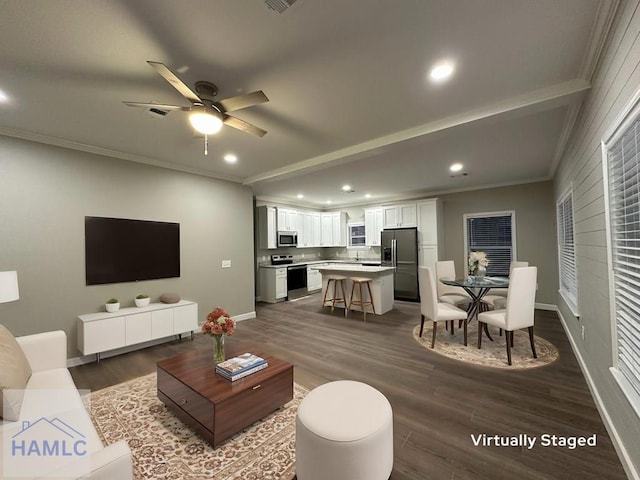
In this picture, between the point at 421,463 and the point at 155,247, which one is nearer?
the point at 421,463

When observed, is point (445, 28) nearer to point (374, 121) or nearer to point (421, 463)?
point (374, 121)

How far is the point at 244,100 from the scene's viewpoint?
2.09 meters

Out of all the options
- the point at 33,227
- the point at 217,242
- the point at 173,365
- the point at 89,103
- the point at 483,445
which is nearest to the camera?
the point at 483,445

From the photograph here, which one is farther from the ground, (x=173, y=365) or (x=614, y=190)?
(x=614, y=190)

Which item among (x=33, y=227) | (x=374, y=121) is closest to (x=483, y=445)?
(x=374, y=121)

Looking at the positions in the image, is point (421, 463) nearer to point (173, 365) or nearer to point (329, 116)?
point (173, 365)

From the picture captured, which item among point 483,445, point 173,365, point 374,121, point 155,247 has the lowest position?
point 483,445

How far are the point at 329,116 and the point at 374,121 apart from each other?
51cm

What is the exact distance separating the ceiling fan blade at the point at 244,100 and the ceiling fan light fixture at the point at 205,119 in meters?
0.11

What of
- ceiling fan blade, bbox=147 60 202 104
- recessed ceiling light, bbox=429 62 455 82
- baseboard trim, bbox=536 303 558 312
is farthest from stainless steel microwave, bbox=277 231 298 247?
baseboard trim, bbox=536 303 558 312

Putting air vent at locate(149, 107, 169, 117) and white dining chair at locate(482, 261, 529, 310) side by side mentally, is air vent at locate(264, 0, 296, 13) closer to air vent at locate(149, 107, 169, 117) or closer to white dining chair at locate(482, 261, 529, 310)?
air vent at locate(149, 107, 169, 117)

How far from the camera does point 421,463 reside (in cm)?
177

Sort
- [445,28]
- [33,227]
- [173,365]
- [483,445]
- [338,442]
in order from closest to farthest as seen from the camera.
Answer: [338,442] → [445,28] → [483,445] → [173,365] → [33,227]

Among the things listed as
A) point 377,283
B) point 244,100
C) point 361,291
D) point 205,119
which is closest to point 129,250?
point 205,119
